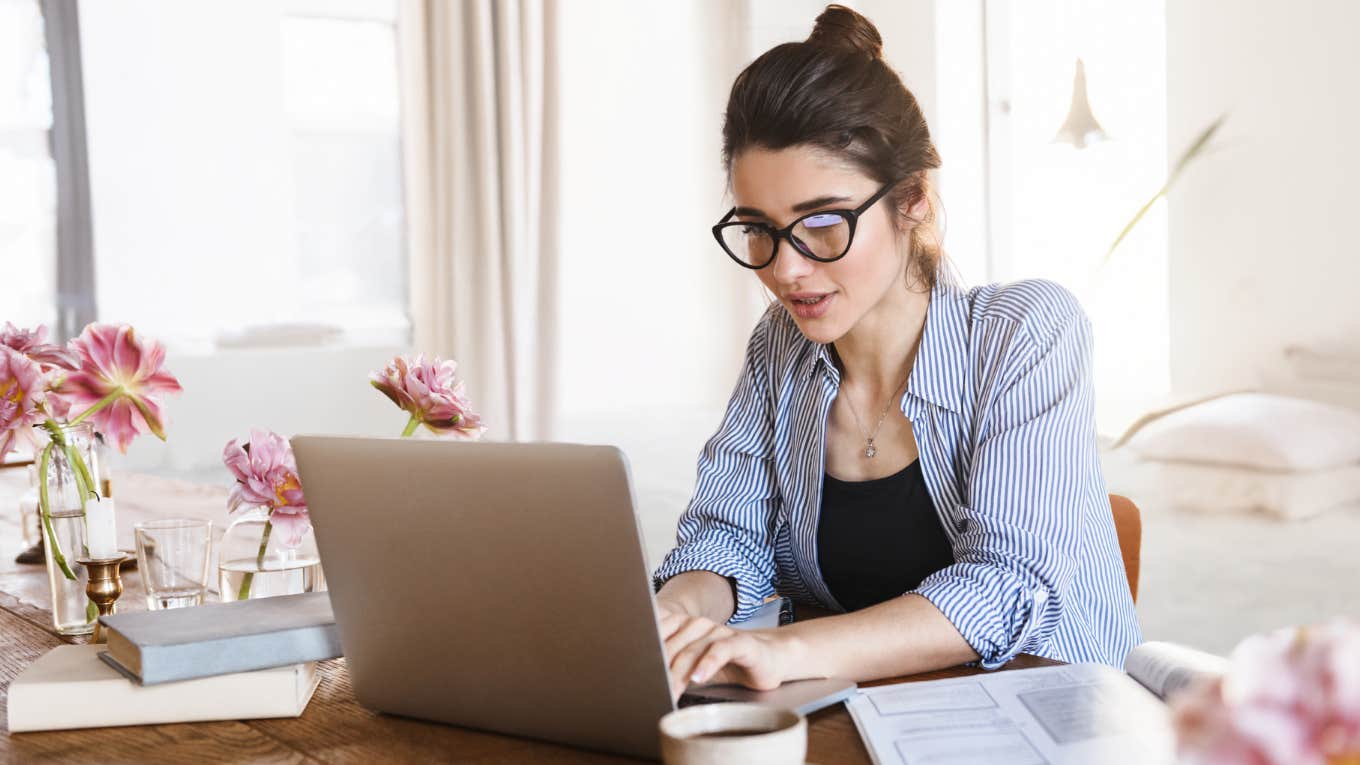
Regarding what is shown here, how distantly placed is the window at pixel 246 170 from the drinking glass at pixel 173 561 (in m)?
2.10

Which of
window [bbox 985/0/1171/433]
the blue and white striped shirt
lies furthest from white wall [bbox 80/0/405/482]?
the blue and white striped shirt

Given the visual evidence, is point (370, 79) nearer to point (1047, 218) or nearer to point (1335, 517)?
point (1047, 218)

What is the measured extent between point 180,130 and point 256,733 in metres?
2.48

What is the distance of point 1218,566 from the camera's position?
2.61 m

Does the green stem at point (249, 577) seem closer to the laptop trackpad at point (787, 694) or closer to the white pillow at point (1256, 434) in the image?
the laptop trackpad at point (787, 694)

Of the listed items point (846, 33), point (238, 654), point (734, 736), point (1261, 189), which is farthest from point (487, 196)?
point (734, 736)

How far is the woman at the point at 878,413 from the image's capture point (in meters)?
1.30

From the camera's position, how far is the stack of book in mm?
1000

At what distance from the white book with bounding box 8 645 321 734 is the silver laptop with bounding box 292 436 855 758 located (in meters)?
0.07

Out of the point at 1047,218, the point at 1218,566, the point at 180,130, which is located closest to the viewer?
the point at 1218,566

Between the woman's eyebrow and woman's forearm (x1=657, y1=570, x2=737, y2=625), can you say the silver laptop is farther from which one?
the woman's eyebrow

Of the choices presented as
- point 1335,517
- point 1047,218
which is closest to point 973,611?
point 1335,517

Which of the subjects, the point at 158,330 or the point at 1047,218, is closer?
the point at 1047,218

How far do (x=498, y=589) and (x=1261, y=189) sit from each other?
2.01 meters
